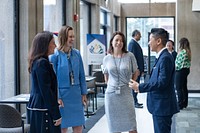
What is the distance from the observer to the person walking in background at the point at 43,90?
118 inches

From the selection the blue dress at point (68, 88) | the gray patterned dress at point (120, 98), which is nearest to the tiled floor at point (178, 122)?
the gray patterned dress at point (120, 98)

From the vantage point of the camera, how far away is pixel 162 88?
10.4 ft

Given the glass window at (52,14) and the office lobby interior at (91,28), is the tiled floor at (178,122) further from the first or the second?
the glass window at (52,14)

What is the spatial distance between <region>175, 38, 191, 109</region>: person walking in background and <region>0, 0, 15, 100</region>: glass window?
367 centimetres

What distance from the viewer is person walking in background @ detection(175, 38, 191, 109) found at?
7688mm

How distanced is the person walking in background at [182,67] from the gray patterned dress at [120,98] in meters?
3.69

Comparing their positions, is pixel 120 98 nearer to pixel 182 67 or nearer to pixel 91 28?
pixel 182 67

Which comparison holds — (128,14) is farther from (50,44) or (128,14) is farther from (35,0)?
(50,44)

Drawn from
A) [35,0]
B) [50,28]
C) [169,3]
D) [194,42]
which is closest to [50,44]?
[35,0]

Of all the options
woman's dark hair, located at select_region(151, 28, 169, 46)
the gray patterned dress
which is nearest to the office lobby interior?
the gray patterned dress

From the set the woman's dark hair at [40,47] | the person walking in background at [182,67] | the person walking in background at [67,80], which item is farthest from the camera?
the person walking in background at [182,67]

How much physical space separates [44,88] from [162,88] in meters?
1.03

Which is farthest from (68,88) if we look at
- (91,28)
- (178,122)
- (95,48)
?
(91,28)

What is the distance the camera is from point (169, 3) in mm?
14766
